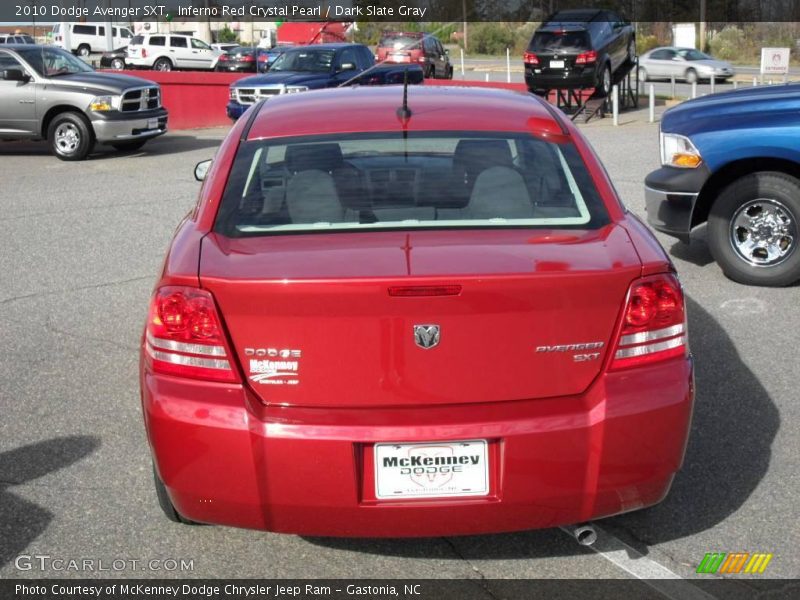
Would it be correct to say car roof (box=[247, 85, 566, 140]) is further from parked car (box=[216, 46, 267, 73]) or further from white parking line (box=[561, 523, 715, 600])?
parked car (box=[216, 46, 267, 73])

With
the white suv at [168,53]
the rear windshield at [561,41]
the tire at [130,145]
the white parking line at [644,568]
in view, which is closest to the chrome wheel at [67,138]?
the tire at [130,145]

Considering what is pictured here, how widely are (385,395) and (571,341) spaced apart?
602 millimetres

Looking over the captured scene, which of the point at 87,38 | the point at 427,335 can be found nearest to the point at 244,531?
the point at 427,335

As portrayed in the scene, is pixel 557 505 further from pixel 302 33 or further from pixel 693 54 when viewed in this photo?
pixel 302 33

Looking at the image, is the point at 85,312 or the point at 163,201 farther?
the point at 163,201

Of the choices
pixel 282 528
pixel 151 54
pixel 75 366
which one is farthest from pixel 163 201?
pixel 151 54

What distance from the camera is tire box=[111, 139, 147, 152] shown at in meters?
18.2

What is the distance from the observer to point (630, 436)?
3465 millimetres

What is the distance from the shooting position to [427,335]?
3393mm

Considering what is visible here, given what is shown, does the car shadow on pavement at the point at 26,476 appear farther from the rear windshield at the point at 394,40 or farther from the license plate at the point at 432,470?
the rear windshield at the point at 394,40

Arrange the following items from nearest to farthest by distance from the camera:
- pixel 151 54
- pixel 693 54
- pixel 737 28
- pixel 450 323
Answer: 1. pixel 450 323
2. pixel 693 54
3. pixel 151 54
4. pixel 737 28

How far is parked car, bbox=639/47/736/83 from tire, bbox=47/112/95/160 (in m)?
26.9

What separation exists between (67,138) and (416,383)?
50.3 ft

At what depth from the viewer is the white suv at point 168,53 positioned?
48.6 metres
